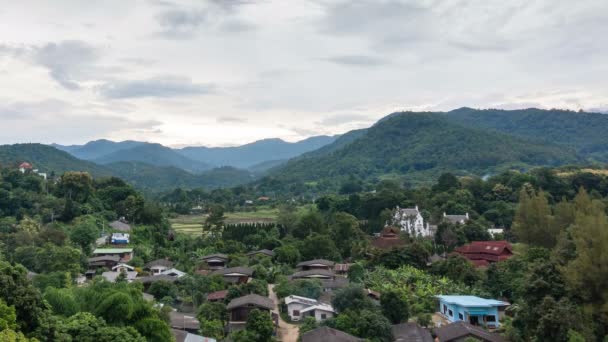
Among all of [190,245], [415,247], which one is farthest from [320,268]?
[190,245]

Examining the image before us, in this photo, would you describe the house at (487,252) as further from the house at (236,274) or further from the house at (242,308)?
the house at (242,308)

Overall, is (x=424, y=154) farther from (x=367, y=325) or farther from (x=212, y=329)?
(x=212, y=329)

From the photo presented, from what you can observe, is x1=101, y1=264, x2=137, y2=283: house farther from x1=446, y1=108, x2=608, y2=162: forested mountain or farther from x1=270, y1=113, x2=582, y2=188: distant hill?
x1=446, y1=108, x2=608, y2=162: forested mountain

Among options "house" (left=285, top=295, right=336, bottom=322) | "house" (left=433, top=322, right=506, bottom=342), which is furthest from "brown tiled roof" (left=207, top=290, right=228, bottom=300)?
"house" (left=433, top=322, right=506, bottom=342)

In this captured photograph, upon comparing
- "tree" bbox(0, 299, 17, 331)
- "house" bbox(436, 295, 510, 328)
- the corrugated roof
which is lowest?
"house" bbox(436, 295, 510, 328)

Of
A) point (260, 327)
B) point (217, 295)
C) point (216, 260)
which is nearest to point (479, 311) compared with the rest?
point (260, 327)

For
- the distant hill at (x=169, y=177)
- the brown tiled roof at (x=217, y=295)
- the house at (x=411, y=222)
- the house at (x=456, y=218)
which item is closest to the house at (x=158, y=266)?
the brown tiled roof at (x=217, y=295)

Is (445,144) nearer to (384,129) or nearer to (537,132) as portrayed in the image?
(384,129)

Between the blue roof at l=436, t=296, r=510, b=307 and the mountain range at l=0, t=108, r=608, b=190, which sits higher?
the mountain range at l=0, t=108, r=608, b=190

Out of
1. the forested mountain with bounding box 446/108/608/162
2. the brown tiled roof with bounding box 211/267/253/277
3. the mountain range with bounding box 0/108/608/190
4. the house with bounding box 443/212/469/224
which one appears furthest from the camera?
the forested mountain with bounding box 446/108/608/162
